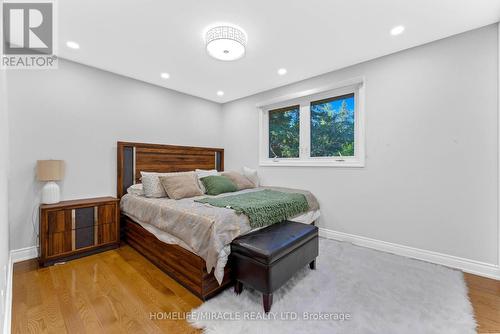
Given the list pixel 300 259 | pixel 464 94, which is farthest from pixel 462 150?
pixel 300 259

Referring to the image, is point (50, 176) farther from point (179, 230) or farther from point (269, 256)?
point (269, 256)

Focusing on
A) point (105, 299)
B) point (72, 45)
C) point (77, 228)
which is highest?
point (72, 45)

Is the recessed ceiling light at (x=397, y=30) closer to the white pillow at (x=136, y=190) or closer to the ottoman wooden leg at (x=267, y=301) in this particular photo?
the ottoman wooden leg at (x=267, y=301)

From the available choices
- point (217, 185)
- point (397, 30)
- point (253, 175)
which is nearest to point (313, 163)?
point (253, 175)

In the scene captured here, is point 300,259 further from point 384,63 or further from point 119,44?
point 119,44

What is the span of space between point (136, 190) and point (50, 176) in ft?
3.03

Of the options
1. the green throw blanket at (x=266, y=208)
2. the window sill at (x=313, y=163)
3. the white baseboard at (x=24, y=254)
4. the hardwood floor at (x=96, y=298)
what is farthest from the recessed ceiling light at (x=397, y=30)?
the white baseboard at (x=24, y=254)

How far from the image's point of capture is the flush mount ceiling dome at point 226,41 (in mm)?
2080

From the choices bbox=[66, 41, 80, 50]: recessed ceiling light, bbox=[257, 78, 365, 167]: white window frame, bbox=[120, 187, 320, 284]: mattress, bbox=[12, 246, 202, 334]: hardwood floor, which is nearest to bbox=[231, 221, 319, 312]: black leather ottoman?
bbox=[120, 187, 320, 284]: mattress

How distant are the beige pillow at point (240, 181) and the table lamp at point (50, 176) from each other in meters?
2.13

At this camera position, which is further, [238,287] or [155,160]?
[155,160]

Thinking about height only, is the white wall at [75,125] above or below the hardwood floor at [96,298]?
above

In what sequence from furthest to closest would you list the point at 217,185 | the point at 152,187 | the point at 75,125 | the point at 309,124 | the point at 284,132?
the point at 284,132
the point at 309,124
the point at 217,185
the point at 152,187
the point at 75,125

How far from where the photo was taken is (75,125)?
9.27 feet
